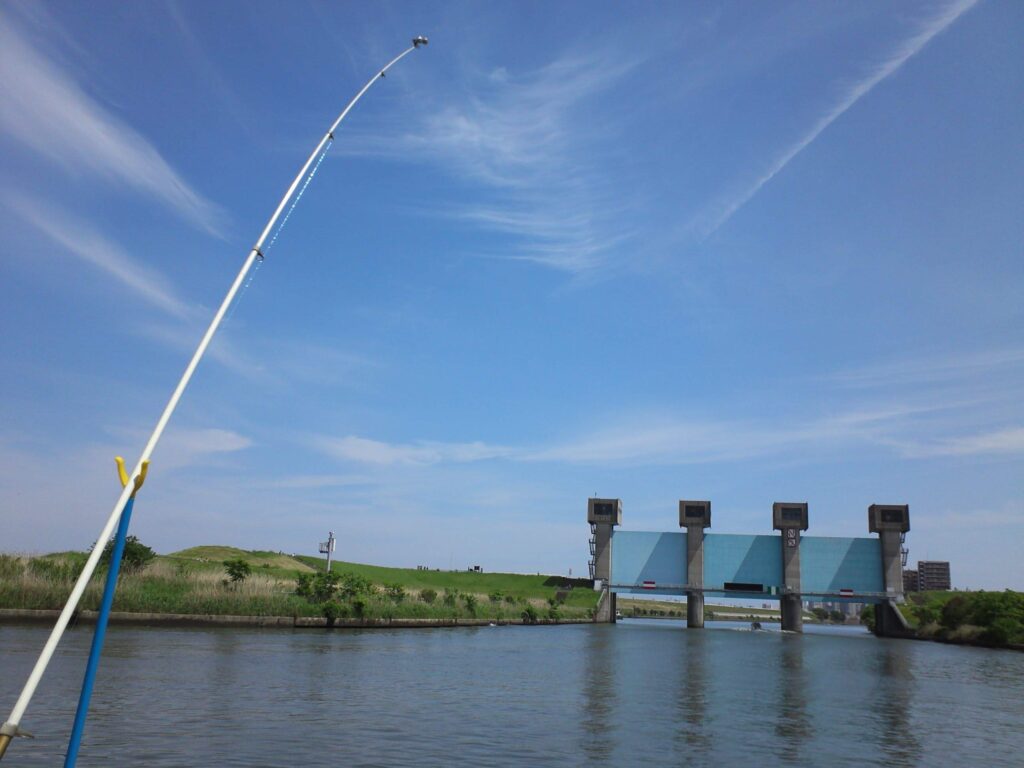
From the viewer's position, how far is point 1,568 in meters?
51.3

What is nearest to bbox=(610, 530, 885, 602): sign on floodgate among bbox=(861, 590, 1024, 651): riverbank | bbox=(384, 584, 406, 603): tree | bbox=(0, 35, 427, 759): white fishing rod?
bbox=(861, 590, 1024, 651): riverbank

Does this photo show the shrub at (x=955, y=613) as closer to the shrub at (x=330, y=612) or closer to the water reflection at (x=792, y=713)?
the water reflection at (x=792, y=713)

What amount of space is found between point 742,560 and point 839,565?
1465 cm

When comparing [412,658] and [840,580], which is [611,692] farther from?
[840,580]

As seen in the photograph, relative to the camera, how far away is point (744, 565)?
382 ft

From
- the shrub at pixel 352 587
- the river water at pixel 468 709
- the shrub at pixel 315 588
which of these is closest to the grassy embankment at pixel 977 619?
the river water at pixel 468 709

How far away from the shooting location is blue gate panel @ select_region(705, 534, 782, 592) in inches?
4530

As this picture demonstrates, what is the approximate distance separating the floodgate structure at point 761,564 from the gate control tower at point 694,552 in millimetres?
158

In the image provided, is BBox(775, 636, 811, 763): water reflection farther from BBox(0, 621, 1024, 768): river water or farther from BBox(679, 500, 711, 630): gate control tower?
BBox(679, 500, 711, 630): gate control tower

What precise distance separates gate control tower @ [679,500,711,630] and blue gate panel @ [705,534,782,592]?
1.73m

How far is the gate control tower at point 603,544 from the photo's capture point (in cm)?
11950

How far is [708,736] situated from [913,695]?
2004 centimetres

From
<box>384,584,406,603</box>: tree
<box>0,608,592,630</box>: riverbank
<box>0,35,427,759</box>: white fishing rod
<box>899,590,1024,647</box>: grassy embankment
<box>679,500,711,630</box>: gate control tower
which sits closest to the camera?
<box>0,35,427,759</box>: white fishing rod

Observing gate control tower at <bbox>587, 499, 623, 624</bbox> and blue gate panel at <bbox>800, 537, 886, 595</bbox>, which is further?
gate control tower at <bbox>587, 499, 623, 624</bbox>
